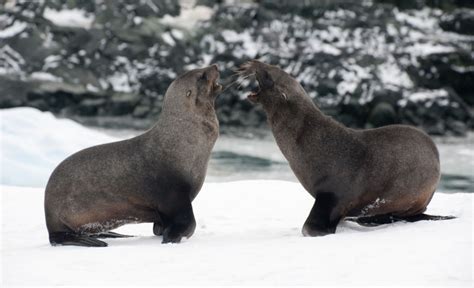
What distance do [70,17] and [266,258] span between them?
1795 cm

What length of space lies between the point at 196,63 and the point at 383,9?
19.9 feet

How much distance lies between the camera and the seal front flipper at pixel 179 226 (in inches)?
189

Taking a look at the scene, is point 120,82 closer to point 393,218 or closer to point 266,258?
point 393,218

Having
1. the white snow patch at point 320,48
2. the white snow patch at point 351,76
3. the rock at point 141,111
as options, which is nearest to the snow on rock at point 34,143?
the rock at point 141,111

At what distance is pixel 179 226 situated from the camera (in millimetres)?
4848

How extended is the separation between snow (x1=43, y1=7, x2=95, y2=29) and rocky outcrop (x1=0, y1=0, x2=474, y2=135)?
4cm

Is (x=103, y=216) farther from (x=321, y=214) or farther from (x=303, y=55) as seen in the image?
(x=303, y=55)

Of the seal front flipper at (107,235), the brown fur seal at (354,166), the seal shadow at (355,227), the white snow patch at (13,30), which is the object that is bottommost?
the white snow patch at (13,30)

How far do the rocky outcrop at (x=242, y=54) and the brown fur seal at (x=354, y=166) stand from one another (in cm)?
1257

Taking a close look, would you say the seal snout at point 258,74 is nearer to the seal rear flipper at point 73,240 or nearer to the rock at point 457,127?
the seal rear flipper at point 73,240

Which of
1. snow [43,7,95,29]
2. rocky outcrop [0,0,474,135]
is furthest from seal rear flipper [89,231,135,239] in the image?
snow [43,7,95,29]

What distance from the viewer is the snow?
2030 cm

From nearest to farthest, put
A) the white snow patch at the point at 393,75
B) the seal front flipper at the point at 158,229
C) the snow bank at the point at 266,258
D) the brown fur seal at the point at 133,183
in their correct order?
the snow bank at the point at 266,258 < the brown fur seal at the point at 133,183 < the seal front flipper at the point at 158,229 < the white snow patch at the point at 393,75

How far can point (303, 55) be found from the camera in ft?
63.9
